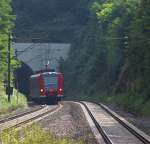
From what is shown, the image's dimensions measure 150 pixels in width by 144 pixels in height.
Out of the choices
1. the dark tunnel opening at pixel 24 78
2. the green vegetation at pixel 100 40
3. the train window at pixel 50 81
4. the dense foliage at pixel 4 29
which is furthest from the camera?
the dark tunnel opening at pixel 24 78

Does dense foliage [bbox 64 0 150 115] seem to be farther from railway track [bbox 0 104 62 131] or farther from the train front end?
railway track [bbox 0 104 62 131]

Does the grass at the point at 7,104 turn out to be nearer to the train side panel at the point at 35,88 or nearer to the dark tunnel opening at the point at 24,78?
the train side panel at the point at 35,88

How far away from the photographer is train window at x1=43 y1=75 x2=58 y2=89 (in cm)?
7518

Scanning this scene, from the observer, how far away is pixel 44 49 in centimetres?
11638

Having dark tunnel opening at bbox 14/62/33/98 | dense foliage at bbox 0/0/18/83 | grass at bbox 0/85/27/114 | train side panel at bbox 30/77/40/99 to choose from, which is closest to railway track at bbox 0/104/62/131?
grass at bbox 0/85/27/114

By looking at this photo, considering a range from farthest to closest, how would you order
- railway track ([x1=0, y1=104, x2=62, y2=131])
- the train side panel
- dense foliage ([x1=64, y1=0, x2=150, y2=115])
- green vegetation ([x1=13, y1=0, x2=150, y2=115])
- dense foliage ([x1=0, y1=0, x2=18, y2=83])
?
the train side panel, dense foliage ([x1=0, y1=0, x2=18, y2=83]), green vegetation ([x1=13, y1=0, x2=150, y2=115]), dense foliage ([x1=64, y1=0, x2=150, y2=115]), railway track ([x1=0, y1=104, x2=62, y2=131])

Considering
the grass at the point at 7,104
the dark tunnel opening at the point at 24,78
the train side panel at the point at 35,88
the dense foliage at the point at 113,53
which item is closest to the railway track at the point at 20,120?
the dense foliage at the point at 113,53

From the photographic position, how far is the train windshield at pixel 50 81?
75188mm

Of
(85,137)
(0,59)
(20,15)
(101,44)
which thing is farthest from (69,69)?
(85,137)

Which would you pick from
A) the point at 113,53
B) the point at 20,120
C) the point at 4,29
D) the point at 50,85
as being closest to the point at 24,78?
the point at 113,53

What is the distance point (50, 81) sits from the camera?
75.4m

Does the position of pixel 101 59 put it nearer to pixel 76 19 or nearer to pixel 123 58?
pixel 123 58

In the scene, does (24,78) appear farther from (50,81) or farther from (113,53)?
(50,81)

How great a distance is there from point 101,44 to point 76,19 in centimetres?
3333
